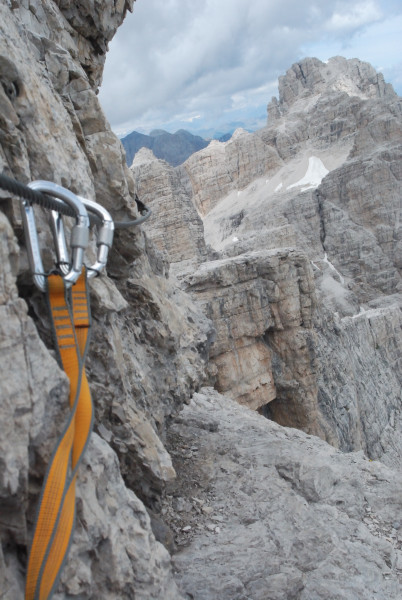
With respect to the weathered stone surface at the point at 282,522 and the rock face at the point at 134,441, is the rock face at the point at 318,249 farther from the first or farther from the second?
the weathered stone surface at the point at 282,522

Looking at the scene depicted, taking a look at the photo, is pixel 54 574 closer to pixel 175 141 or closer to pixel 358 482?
pixel 358 482

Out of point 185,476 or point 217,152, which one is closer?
point 185,476

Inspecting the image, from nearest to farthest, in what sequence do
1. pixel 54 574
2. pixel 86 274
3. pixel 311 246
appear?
pixel 54 574, pixel 86 274, pixel 311 246

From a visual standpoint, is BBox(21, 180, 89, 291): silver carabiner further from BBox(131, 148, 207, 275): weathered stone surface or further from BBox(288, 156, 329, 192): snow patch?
BBox(288, 156, 329, 192): snow patch

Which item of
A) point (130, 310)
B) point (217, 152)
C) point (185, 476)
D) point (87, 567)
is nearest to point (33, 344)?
point (87, 567)

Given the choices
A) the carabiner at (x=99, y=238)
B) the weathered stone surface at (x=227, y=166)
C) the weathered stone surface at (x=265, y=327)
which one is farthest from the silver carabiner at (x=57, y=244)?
the weathered stone surface at (x=227, y=166)

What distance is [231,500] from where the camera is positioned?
628 cm

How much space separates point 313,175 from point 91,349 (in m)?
88.7

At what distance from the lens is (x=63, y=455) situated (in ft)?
8.84

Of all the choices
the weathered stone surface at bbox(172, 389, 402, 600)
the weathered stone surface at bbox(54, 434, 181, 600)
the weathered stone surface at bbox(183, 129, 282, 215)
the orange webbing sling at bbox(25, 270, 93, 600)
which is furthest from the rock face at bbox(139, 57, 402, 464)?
the orange webbing sling at bbox(25, 270, 93, 600)

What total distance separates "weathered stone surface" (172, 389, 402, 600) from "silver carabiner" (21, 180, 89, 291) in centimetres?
342

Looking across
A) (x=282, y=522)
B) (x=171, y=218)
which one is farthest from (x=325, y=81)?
(x=282, y=522)

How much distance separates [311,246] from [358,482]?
6834 centimetres

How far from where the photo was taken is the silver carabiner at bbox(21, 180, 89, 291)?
9.41 feet
